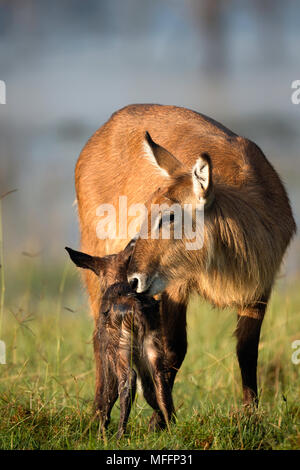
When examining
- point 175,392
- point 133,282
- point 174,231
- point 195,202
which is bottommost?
point 175,392

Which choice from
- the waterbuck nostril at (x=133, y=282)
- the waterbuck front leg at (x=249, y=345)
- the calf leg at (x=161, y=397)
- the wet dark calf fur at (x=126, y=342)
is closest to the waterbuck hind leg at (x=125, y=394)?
the wet dark calf fur at (x=126, y=342)

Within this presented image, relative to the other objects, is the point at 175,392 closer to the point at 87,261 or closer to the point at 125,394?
the point at 125,394

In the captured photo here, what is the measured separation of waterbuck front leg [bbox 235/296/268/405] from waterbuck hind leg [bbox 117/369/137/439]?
110 cm

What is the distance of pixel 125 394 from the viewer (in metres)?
4.12

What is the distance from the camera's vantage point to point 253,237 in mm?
4777

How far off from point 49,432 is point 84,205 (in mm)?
2091

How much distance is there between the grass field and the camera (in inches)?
156

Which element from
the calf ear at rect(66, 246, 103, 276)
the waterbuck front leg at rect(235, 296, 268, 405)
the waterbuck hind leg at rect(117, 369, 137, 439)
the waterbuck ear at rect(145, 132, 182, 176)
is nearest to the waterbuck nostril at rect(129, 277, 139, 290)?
the calf ear at rect(66, 246, 103, 276)

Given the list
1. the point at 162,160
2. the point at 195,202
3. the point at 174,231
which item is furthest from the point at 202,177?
the point at 162,160

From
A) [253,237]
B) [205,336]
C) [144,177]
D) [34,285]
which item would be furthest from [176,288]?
[34,285]

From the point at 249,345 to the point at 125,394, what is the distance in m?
1.22
